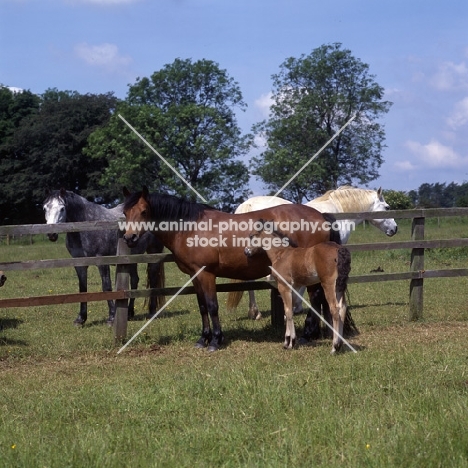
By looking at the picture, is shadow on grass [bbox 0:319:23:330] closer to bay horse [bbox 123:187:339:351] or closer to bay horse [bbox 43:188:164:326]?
bay horse [bbox 43:188:164:326]

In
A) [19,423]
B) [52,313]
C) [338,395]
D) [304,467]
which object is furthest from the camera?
[52,313]

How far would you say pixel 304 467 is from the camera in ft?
14.0

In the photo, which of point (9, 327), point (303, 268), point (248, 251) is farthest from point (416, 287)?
point (9, 327)

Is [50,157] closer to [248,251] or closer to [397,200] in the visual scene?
[397,200]

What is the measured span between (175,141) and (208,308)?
43.9 m

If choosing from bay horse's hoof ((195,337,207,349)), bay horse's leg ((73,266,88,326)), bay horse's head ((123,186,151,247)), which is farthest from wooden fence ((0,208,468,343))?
bay horse's leg ((73,266,88,326))

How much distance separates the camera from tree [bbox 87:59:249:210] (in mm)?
51719

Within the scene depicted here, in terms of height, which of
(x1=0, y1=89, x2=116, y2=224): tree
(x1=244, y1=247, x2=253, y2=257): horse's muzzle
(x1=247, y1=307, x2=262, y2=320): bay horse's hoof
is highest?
(x1=0, y1=89, x2=116, y2=224): tree

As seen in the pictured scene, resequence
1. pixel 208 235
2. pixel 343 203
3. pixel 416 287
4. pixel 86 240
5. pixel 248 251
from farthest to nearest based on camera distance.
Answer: pixel 343 203
pixel 86 240
pixel 416 287
pixel 208 235
pixel 248 251

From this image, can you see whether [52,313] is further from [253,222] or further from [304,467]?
[304,467]

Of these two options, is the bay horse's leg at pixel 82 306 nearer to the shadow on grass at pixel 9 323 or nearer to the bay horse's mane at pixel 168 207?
the shadow on grass at pixel 9 323

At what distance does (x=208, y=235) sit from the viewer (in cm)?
887

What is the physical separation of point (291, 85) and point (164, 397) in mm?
55646

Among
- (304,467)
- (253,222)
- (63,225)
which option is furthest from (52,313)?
(304,467)
